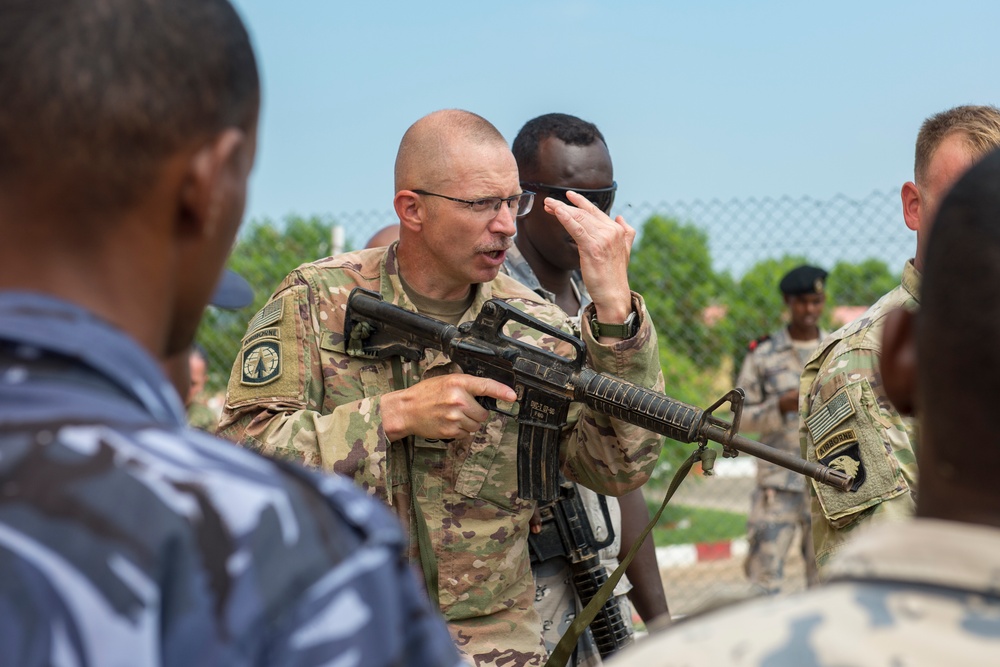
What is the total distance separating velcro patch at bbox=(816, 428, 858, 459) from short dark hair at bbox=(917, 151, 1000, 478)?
1692 mm

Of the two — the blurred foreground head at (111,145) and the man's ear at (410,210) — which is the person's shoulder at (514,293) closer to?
the man's ear at (410,210)

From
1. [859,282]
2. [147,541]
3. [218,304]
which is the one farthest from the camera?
[859,282]

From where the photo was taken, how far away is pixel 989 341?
3.10 ft

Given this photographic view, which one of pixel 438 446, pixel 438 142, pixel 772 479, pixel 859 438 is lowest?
pixel 772 479

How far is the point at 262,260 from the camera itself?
7.62m

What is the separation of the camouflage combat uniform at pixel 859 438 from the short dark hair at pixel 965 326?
163cm

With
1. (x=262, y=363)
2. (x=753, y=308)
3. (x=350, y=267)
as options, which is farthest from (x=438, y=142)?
(x=753, y=308)

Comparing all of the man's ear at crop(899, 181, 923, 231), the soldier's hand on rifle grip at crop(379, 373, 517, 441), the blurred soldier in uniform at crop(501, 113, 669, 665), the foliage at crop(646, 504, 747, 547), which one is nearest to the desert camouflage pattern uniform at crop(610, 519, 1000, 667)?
the soldier's hand on rifle grip at crop(379, 373, 517, 441)

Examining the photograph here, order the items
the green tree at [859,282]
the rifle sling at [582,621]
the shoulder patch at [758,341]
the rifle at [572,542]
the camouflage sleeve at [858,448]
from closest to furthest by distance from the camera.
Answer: the rifle sling at [582,621] → the camouflage sleeve at [858,448] → the rifle at [572,542] → the green tree at [859,282] → the shoulder patch at [758,341]

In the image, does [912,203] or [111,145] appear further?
[912,203]

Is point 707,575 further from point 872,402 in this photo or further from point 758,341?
point 872,402

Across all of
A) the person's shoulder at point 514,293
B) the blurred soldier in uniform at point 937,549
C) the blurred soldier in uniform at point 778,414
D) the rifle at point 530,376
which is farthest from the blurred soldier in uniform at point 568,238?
the blurred soldier in uniform at point 778,414

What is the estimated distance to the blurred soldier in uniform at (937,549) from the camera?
0.91 metres

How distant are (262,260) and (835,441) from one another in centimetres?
558
